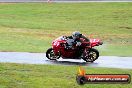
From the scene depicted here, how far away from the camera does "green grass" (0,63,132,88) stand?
14.8 meters

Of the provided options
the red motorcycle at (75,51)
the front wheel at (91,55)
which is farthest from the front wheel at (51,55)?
the front wheel at (91,55)

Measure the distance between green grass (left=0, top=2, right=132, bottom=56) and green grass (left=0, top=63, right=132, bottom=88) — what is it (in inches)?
196

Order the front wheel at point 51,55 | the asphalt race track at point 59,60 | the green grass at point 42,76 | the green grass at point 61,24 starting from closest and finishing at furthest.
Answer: the green grass at point 42,76 < the asphalt race track at point 59,60 < the front wheel at point 51,55 < the green grass at point 61,24

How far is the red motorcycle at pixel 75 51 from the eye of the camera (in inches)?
786

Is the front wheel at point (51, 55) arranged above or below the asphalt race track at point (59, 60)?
above

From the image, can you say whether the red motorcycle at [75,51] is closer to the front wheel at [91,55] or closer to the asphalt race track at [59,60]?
the front wheel at [91,55]

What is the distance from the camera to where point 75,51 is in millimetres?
20062

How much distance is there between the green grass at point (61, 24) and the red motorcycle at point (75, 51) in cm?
266

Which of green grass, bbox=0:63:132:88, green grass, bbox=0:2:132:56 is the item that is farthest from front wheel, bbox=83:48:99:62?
green grass, bbox=0:2:132:56

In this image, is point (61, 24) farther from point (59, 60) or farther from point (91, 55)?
point (91, 55)

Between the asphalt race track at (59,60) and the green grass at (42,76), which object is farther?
the asphalt race track at (59,60)

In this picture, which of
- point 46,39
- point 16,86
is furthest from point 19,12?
point 16,86

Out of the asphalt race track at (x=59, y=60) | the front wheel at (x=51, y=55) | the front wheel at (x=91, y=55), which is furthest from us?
the front wheel at (x=51, y=55)

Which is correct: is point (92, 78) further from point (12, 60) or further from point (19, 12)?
point (19, 12)
